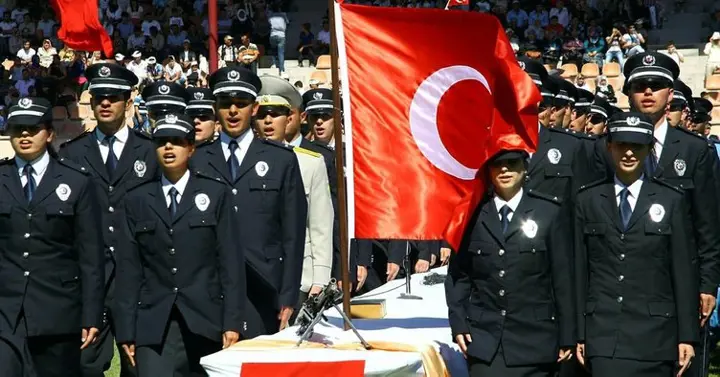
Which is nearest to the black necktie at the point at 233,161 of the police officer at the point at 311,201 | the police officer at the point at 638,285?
the police officer at the point at 311,201

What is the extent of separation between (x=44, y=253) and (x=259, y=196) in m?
1.24

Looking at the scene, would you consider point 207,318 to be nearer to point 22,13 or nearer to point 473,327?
point 473,327

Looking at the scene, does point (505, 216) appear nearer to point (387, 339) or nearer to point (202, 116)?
point (387, 339)

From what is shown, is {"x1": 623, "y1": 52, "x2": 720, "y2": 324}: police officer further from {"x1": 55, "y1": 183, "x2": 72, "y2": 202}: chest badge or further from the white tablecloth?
{"x1": 55, "y1": 183, "x2": 72, "y2": 202}: chest badge

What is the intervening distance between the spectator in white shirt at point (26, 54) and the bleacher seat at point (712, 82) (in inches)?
520

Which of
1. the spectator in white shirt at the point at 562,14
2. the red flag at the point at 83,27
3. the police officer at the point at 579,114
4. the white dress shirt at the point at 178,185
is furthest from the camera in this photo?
the spectator in white shirt at the point at 562,14

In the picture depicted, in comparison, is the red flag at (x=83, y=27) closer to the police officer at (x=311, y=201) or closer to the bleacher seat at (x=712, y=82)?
the bleacher seat at (x=712, y=82)

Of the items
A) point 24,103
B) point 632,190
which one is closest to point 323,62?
point 24,103

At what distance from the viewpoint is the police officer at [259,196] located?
8.92 metres

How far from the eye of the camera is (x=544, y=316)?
7898mm

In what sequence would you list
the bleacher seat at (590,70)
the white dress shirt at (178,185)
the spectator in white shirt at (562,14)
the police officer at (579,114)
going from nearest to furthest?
1. the white dress shirt at (178,185)
2. the police officer at (579,114)
3. the bleacher seat at (590,70)
4. the spectator in white shirt at (562,14)

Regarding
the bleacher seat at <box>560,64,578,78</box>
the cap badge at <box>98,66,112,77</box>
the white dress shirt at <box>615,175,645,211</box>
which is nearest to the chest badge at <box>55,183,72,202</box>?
the cap badge at <box>98,66,112,77</box>

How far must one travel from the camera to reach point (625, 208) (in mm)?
8070

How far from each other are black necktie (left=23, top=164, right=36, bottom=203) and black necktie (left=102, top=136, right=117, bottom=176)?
2.70ft
